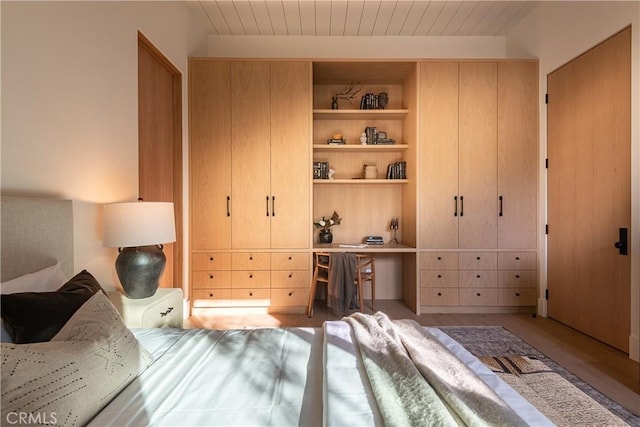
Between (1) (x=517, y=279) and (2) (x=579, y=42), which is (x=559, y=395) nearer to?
(1) (x=517, y=279)

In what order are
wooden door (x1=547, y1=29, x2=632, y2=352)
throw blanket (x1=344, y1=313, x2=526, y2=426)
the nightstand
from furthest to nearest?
1. wooden door (x1=547, y1=29, x2=632, y2=352)
2. the nightstand
3. throw blanket (x1=344, y1=313, x2=526, y2=426)

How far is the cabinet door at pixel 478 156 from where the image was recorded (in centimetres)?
332

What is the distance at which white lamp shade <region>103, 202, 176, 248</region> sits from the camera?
1846 millimetres

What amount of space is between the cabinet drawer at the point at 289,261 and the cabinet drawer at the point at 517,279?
206cm

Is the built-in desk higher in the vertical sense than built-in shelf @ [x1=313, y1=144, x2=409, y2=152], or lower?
lower

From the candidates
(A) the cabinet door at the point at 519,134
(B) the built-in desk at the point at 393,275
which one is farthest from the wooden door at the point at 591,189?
(B) the built-in desk at the point at 393,275

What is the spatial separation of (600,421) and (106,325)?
2175 mm

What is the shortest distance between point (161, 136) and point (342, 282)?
7.17 feet

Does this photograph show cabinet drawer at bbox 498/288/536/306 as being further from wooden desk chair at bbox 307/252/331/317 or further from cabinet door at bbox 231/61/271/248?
cabinet door at bbox 231/61/271/248

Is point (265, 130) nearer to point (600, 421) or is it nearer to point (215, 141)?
point (215, 141)

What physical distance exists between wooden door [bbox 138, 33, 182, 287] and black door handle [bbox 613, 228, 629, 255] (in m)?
3.57

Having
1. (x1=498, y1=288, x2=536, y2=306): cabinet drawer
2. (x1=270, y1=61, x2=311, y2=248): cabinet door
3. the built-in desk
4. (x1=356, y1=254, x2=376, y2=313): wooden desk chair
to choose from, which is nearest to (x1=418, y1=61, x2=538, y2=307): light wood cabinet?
(x1=498, y1=288, x2=536, y2=306): cabinet drawer

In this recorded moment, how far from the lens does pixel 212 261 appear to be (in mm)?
3318

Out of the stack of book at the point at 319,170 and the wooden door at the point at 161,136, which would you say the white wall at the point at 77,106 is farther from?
the stack of book at the point at 319,170
